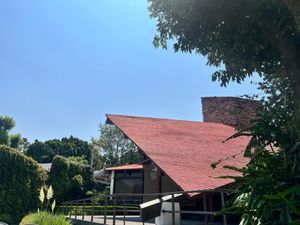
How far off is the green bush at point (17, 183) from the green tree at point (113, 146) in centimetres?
2579

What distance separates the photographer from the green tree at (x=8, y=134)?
166 feet

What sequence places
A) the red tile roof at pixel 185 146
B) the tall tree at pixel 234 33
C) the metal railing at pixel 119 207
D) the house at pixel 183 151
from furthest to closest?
1. the red tile roof at pixel 185 146
2. the house at pixel 183 151
3. the metal railing at pixel 119 207
4. the tall tree at pixel 234 33

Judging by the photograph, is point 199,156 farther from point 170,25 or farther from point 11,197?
point 11,197

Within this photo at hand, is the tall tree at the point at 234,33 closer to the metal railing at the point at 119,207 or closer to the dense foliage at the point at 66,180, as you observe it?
the metal railing at the point at 119,207

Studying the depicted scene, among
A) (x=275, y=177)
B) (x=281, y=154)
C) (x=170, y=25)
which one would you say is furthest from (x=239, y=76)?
(x=275, y=177)

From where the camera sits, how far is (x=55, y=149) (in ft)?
207

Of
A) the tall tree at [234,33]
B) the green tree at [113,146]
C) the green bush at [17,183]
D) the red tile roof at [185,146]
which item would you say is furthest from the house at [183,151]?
the green tree at [113,146]

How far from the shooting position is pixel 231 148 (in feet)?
56.2

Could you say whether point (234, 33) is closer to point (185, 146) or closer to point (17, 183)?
point (185, 146)

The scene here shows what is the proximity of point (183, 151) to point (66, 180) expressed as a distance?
11.7 metres

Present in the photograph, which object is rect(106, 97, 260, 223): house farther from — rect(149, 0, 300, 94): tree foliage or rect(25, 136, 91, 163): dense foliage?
rect(25, 136, 91, 163): dense foliage

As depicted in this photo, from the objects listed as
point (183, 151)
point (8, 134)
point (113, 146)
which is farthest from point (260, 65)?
point (8, 134)

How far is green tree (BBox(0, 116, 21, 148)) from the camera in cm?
5062

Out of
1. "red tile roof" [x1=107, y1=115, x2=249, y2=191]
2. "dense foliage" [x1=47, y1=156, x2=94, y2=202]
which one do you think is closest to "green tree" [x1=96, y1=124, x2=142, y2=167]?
"dense foliage" [x1=47, y1=156, x2=94, y2=202]
